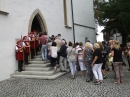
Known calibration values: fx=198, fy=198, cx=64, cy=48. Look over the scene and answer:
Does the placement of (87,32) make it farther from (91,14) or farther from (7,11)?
(7,11)

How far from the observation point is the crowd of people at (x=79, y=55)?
7.86 metres

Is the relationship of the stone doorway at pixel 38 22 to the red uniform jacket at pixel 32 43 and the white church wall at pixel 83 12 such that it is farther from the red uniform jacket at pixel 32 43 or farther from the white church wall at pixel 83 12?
the white church wall at pixel 83 12

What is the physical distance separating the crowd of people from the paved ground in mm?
556

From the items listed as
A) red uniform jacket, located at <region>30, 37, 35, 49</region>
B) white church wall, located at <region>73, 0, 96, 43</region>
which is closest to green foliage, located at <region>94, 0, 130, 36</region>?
white church wall, located at <region>73, 0, 96, 43</region>

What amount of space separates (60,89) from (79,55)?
2.88 meters

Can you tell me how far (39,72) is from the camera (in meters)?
9.70

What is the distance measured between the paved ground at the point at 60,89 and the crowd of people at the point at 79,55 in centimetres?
56

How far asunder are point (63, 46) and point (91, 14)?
15.6 metres

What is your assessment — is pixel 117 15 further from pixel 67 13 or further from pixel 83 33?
pixel 67 13

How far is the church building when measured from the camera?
9.62 metres

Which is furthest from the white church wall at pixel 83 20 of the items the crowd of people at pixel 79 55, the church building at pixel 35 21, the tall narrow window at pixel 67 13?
the crowd of people at pixel 79 55

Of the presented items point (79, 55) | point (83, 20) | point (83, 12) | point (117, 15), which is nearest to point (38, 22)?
point (79, 55)

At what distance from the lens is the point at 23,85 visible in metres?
8.11

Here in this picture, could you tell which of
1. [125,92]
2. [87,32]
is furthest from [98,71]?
[87,32]
